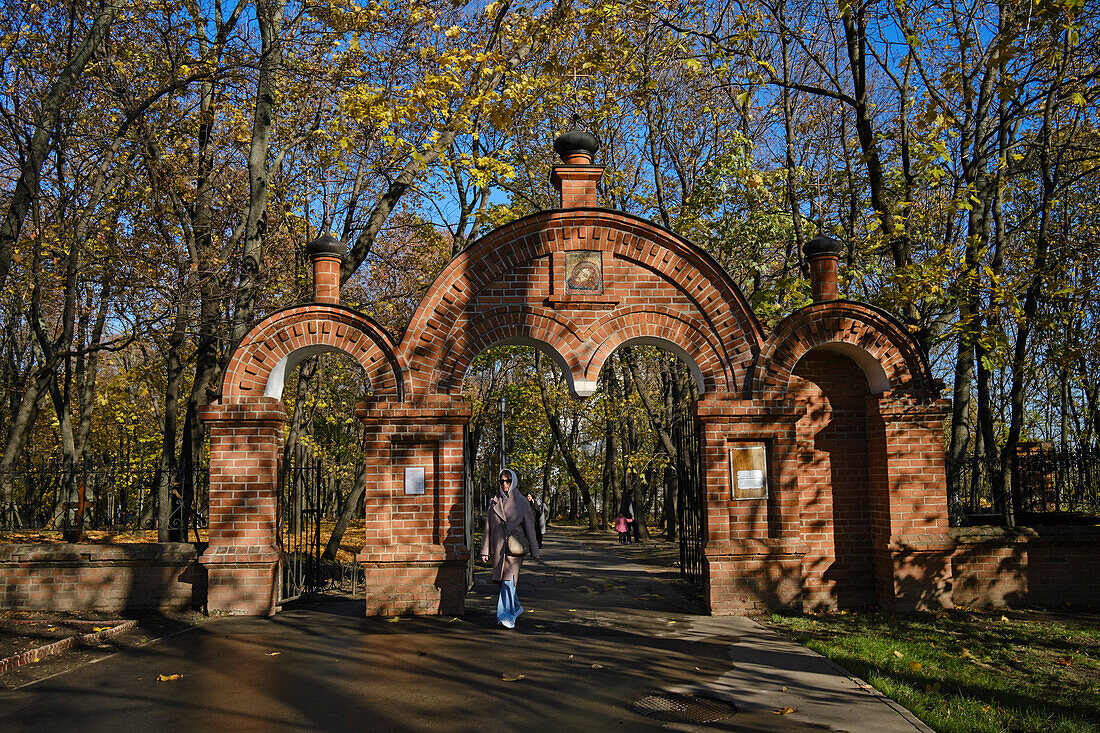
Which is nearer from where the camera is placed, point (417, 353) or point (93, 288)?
point (417, 353)

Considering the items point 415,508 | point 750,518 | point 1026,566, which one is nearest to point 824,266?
point 750,518

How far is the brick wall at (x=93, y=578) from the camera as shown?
979cm

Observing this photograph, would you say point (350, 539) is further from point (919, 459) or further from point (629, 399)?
point (919, 459)

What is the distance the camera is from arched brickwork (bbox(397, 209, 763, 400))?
991 centimetres

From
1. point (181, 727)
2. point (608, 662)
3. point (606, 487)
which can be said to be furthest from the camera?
point (606, 487)

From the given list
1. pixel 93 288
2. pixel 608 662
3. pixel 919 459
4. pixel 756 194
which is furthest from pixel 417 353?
pixel 93 288

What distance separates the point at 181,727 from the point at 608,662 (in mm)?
3456

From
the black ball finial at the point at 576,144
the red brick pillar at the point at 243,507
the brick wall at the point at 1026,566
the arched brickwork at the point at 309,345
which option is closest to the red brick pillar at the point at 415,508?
the arched brickwork at the point at 309,345

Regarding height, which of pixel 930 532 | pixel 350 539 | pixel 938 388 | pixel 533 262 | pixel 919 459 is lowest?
pixel 350 539

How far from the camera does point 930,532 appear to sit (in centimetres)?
961

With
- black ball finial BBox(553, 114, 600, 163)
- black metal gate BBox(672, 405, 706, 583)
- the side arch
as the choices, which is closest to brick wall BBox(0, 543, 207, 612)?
black metal gate BBox(672, 405, 706, 583)

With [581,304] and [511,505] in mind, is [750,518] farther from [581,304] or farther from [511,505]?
[581,304]

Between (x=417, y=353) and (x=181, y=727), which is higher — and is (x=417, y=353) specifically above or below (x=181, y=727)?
above

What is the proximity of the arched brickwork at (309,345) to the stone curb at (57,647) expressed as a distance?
9.03 feet
